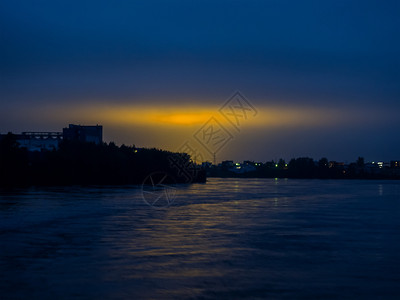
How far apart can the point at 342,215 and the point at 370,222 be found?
4299 mm

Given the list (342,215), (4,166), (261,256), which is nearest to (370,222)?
(342,215)

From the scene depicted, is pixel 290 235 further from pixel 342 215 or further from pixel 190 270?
pixel 342 215

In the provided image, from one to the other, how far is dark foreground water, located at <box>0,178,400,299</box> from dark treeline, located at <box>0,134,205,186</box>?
4099 cm

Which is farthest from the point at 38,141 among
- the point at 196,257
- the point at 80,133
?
the point at 196,257

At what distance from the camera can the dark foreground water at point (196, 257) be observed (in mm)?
12688

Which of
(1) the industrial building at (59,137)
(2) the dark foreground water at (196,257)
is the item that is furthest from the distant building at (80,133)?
(2) the dark foreground water at (196,257)

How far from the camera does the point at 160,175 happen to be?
333ft

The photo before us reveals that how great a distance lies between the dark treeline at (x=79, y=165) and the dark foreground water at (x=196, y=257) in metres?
41.0

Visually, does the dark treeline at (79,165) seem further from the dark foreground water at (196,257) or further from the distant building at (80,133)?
the dark foreground water at (196,257)

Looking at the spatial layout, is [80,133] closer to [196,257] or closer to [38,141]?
[38,141]

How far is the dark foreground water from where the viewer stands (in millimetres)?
12688

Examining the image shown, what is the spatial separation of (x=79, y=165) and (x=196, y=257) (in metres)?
67.4

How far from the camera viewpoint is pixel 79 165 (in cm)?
8206

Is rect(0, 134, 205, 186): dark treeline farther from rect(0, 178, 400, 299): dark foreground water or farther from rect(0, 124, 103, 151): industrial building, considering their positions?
rect(0, 178, 400, 299): dark foreground water
